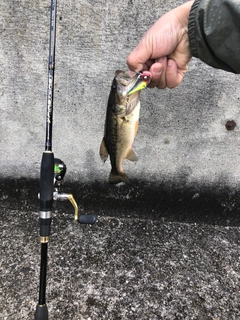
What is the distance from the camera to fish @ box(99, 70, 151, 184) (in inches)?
71.6

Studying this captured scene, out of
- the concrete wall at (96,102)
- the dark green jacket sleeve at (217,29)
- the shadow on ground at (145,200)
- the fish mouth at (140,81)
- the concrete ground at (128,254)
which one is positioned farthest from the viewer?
the shadow on ground at (145,200)

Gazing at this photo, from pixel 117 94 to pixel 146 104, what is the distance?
3.16 feet

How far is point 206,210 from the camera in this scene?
3.16 m

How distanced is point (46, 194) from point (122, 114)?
66 centimetres

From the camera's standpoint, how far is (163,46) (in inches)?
69.9

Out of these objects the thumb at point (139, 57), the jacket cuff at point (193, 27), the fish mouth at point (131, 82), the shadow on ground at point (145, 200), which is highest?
the jacket cuff at point (193, 27)

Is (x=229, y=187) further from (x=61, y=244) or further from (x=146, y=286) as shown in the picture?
(x=61, y=244)

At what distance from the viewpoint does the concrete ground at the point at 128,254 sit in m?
2.28

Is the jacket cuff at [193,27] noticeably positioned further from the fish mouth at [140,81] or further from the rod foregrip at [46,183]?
the rod foregrip at [46,183]

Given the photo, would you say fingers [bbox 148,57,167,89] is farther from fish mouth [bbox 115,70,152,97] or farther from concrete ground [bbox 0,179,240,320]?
concrete ground [bbox 0,179,240,320]

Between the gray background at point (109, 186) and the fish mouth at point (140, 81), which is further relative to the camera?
the gray background at point (109, 186)

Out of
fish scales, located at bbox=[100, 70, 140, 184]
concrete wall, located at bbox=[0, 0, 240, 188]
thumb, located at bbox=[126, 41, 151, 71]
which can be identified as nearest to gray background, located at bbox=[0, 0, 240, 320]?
concrete wall, located at bbox=[0, 0, 240, 188]

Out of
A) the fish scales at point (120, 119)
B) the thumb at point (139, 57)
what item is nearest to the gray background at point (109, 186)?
the fish scales at point (120, 119)

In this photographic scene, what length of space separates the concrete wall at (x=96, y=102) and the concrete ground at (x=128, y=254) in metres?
0.21
